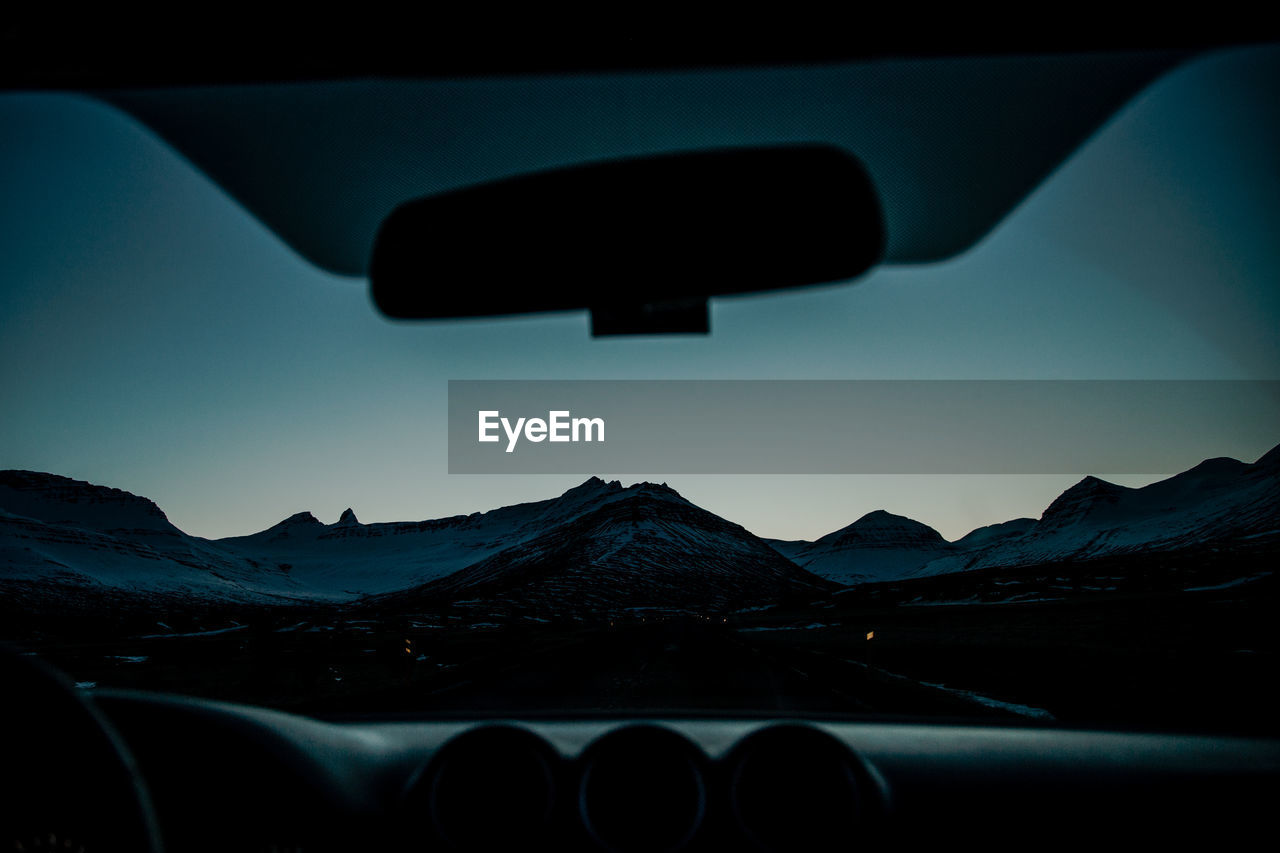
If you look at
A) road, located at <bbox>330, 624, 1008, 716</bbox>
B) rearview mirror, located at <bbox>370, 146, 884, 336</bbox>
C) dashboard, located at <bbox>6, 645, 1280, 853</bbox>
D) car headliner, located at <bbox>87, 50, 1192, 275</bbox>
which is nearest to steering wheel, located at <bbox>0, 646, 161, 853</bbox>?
dashboard, located at <bbox>6, 645, 1280, 853</bbox>

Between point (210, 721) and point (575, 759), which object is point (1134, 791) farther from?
point (210, 721)

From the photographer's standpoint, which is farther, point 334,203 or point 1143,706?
point 1143,706

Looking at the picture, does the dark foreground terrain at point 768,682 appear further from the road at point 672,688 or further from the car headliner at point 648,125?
the car headliner at point 648,125

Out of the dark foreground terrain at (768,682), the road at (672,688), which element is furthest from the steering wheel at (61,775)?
the road at (672,688)

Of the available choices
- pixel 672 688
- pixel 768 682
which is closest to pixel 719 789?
pixel 672 688

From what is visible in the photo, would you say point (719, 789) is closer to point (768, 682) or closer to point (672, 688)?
point (672, 688)

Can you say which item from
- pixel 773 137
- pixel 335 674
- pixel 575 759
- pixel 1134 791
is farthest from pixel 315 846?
pixel 335 674
